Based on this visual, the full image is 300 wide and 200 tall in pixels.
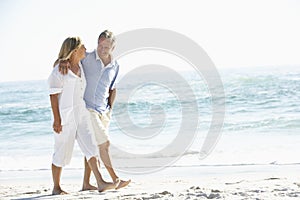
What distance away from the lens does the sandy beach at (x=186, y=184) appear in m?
4.36

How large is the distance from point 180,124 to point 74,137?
750 cm

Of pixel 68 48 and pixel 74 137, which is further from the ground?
pixel 68 48

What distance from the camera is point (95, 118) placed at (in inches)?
184

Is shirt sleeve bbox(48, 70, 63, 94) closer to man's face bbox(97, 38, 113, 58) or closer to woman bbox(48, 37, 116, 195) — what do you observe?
woman bbox(48, 37, 116, 195)

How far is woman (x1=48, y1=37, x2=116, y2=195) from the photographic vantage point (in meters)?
4.52

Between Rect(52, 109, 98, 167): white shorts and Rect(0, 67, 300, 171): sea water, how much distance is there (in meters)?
2.44

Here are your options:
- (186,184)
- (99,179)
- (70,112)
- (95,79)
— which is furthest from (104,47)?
(186,184)

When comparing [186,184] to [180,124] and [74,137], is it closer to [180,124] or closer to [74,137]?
[74,137]

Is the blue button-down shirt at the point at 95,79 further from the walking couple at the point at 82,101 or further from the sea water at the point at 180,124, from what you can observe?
the sea water at the point at 180,124

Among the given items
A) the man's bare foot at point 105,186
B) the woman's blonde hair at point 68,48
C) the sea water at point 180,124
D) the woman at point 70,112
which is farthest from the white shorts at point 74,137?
the sea water at point 180,124

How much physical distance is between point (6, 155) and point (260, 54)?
22.2m

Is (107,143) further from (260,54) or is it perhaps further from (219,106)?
(260,54)

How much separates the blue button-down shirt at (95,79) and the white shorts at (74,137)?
5.9 inches

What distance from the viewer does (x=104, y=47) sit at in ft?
15.4
